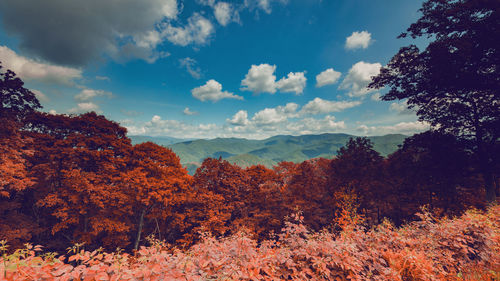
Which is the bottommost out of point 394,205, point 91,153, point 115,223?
point 394,205

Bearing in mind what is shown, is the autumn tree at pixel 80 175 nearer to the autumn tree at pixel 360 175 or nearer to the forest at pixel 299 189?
the forest at pixel 299 189

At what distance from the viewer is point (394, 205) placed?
20.8 metres

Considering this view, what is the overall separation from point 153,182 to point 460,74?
74.4ft

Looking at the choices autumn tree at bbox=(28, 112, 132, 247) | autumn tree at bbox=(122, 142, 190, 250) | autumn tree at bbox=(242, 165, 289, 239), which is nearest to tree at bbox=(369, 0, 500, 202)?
autumn tree at bbox=(242, 165, 289, 239)

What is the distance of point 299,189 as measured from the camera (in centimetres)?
1956

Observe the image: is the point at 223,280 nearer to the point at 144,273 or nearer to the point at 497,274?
the point at 144,273

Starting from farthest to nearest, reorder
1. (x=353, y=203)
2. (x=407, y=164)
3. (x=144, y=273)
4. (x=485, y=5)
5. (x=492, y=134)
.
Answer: (x=353, y=203)
(x=407, y=164)
(x=492, y=134)
(x=485, y=5)
(x=144, y=273)

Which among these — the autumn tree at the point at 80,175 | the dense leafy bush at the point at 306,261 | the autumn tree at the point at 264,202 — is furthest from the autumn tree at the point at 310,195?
the autumn tree at the point at 80,175

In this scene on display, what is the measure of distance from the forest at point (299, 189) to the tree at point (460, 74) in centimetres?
7

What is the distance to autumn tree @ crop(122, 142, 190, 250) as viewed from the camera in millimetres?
14516

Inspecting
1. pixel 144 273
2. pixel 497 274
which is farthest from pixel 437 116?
pixel 144 273

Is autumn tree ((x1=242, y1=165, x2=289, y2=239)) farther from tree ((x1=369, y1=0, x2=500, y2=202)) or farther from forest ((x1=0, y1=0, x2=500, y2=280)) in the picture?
tree ((x1=369, y1=0, x2=500, y2=202))

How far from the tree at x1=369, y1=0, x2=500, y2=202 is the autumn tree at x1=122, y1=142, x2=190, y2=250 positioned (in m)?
19.3

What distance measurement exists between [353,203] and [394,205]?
596cm
